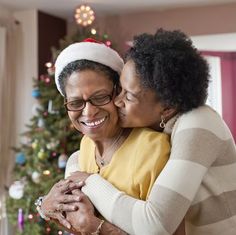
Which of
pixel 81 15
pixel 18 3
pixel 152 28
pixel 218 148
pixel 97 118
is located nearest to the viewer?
pixel 218 148

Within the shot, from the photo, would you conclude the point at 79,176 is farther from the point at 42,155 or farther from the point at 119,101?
the point at 42,155

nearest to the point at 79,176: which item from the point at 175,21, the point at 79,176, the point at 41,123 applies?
the point at 79,176

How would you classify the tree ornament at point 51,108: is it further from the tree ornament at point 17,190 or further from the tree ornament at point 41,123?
the tree ornament at point 17,190

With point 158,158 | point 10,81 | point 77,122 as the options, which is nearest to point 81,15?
point 10,81

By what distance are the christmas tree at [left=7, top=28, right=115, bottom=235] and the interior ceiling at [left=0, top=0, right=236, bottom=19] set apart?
395mm

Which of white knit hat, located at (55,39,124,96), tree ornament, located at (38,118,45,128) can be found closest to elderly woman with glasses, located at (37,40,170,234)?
white knit hat, located at (55,39,124,96)

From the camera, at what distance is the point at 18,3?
4305 mm

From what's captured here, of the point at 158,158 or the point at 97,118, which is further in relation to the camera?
the point at 97,118

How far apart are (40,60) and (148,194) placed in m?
3.55

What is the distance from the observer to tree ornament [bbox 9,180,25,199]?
3.98 metres

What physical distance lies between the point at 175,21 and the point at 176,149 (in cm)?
364

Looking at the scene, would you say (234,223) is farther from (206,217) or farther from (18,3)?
(18,3)

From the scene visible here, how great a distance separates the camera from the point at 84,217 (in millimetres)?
1250

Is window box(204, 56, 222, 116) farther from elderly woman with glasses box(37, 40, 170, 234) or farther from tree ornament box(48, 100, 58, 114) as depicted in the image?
elderly woman with glasses box(37, 40, 170, 234)
